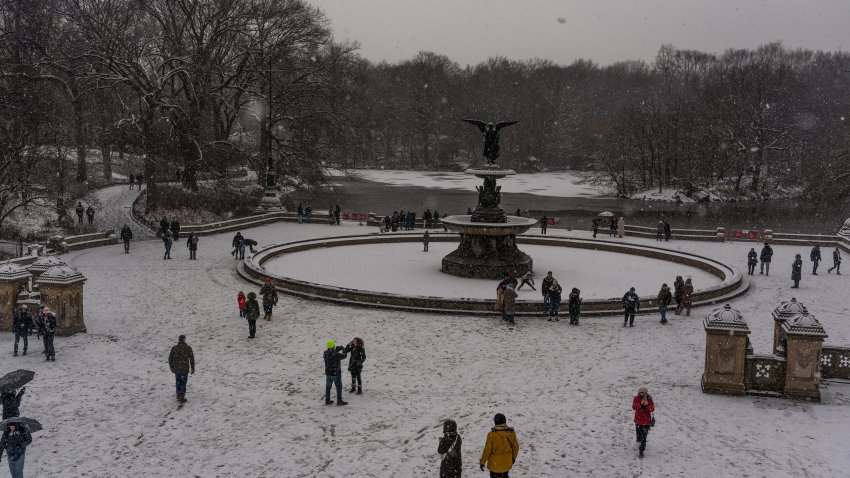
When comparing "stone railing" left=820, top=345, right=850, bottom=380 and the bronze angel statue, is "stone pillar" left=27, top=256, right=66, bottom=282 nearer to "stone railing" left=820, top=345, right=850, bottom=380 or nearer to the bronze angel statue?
the bronze angel statue

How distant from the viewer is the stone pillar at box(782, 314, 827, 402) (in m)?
12.5

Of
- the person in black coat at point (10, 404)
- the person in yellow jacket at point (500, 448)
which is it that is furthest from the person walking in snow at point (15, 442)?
the person in yellow jacket at point (500, 448)

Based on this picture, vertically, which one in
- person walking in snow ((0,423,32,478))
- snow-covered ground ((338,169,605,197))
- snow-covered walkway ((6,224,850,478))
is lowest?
snow-covered walkway ((6,224,850,478))

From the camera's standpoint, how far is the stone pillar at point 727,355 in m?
12.8

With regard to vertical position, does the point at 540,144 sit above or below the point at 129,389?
above

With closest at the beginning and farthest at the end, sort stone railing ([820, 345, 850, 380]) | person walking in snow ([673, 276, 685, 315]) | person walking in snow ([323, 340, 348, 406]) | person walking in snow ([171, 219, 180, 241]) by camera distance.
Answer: person walking in snow ([323, 340, 348, 406])
stone railing ([820, 345, 850, 380])
person walking in snow ([673, 276, 685, 315])
person walking in snow ([171, 219, 180, 241])

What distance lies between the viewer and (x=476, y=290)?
71.3ft

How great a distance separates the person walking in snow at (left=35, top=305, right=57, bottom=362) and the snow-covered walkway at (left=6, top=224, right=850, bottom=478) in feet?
1.04

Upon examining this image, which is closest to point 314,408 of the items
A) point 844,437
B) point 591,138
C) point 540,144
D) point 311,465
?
point 311,465

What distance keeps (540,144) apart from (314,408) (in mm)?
106107

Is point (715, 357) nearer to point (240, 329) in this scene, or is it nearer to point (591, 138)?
point (240, 329)

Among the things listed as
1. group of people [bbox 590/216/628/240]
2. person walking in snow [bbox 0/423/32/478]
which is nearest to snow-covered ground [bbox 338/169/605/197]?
group of people [bbox 590/216/628/240]

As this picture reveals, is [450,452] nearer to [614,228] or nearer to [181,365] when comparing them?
[181,365]

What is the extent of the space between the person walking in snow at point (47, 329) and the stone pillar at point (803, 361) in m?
14.5
